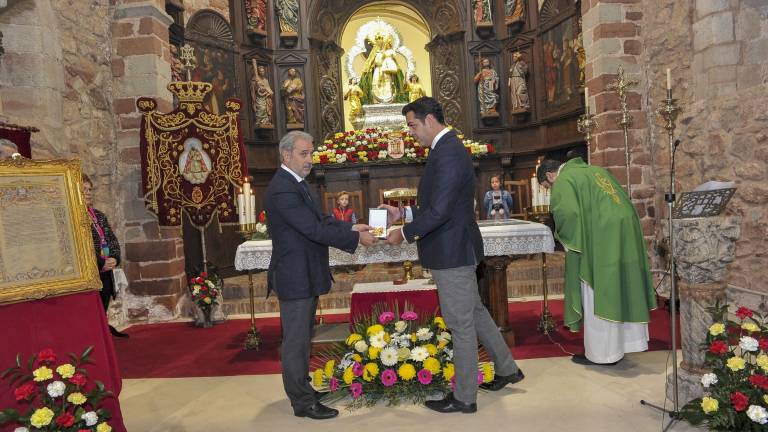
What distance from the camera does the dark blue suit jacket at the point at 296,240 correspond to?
366cm

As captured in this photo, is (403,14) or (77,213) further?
(403,14)

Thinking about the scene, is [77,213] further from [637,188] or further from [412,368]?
[637,188]

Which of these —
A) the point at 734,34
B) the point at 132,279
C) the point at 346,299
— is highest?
the point at 734,34

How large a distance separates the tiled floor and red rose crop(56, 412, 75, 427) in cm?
100

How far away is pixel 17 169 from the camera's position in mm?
2926

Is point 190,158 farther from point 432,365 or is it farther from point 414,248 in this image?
point 432,365

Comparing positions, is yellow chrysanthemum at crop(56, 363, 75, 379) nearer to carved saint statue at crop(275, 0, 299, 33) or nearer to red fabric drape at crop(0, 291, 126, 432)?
red fabric drape at crop(0, 291, 126, 432)

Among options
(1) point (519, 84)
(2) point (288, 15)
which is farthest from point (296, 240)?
(2) point (288, 15)

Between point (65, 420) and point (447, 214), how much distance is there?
2288mm

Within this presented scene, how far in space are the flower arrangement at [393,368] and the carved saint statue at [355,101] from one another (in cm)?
858

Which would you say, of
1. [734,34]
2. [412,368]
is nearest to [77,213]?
[412,368]

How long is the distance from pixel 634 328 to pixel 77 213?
13.4 ft

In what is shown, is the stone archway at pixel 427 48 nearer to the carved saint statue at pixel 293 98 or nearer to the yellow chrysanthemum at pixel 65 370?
the carved saint statue at pixel 293 98

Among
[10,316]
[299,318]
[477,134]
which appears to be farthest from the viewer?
[477,134]
